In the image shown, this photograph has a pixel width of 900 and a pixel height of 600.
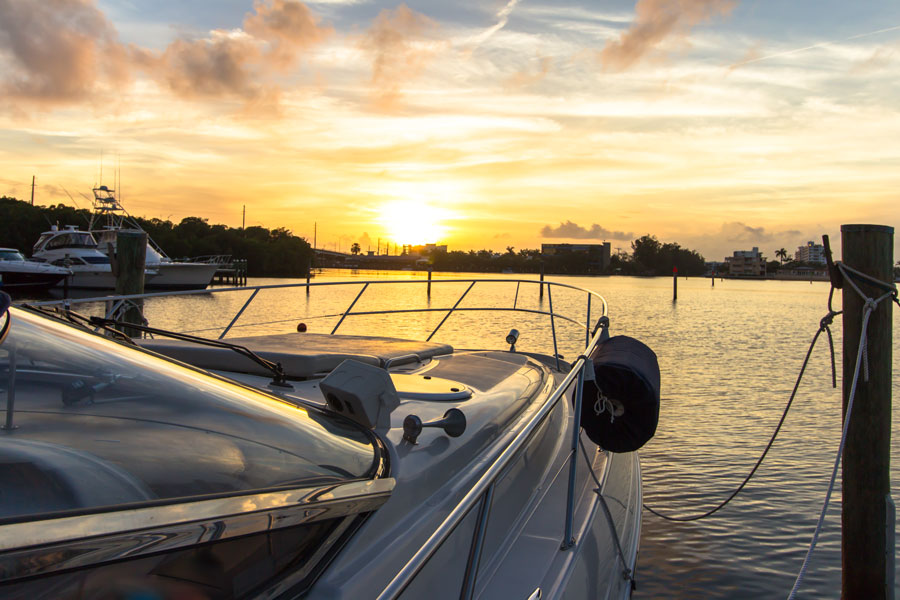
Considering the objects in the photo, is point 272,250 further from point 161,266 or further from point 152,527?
point 152,527

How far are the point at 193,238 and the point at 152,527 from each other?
88203 millimetres

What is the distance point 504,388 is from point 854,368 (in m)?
2.26

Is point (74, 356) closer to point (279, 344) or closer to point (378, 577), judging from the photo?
point (378, 577)

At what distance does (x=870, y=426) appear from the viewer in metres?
4.06

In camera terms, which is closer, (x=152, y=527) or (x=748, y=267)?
(x=152, y=527)

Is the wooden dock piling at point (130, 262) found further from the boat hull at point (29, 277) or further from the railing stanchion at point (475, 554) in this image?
the boat hull at point (29, 277)

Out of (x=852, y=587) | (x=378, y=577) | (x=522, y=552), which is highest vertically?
(x=378, y=577)

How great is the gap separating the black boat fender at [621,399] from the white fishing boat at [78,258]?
37.5 meters

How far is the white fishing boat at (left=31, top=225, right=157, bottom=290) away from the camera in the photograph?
36.9 m

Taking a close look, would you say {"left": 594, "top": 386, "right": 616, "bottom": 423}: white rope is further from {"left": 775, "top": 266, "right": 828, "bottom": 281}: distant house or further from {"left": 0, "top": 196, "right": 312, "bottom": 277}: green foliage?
{"left": 775, "top": 266, "right": 828, "bottom": 281}: distant house

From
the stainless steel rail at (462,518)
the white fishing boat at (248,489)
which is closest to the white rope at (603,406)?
the white fishing boat at (248,489)

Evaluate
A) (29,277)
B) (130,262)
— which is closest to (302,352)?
(130,262)

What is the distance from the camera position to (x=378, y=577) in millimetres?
1774

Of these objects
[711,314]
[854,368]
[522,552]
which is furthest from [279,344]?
[711,314]
